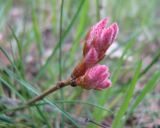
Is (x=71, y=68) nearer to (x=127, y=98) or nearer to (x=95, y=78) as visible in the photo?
(x=127, y=98)

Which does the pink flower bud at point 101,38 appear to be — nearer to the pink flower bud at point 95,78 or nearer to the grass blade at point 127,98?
the pink flower bud at point 95,78

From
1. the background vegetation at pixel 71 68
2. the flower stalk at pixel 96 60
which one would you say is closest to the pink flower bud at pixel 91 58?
the flower stalk at pixel 96 60

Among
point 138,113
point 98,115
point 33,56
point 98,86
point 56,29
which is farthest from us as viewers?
point 56,29

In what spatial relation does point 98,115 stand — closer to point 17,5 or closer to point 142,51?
point 142,51

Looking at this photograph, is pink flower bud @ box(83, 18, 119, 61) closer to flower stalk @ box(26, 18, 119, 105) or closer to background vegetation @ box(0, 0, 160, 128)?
flower stalk @ box(26, 18, 119, 105)

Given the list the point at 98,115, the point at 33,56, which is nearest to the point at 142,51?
the point at 33,56

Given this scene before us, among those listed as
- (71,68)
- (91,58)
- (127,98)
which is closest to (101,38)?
(91,58)
